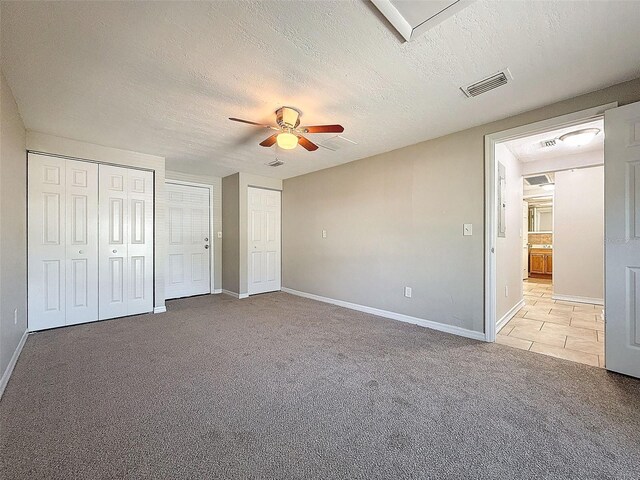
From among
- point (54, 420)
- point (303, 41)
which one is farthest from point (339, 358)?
point (303, 41)

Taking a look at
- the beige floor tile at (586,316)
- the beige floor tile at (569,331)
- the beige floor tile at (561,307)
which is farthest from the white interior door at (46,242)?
the beige floor tile at (561,307)

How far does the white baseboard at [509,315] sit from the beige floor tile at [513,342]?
0.67 ft

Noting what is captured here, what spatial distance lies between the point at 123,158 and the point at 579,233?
23.8 feet

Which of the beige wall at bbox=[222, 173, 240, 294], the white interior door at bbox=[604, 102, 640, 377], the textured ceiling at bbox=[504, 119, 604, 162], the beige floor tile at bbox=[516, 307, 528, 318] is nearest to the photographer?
the white interior door at bbox=[604, 102, 640, 377]

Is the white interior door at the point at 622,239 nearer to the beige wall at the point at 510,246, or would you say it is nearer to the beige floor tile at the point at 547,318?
the beige wall at the point at 510,246

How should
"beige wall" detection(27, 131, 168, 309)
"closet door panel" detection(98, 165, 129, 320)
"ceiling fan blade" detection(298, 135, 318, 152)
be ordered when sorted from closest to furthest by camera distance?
Answer: "ceiling fan blade" detection(298, 135, 318, 152) → "beige wall" detection(27, 131, 168, 309) → "closet door panel" detection(98, 165, 129, 320)

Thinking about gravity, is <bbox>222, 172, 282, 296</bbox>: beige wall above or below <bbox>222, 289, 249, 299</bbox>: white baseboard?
above

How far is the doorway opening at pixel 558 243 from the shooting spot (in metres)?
2.81

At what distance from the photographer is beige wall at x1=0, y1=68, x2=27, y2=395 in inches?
82.0

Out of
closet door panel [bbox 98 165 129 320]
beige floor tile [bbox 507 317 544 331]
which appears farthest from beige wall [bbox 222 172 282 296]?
beige floor tile [bbox 507 317 544 331]

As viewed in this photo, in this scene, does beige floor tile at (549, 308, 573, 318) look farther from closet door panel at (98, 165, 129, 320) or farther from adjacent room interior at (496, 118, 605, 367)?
closet door panel at (98, 165, 129, 320)

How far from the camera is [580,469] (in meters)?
1.27

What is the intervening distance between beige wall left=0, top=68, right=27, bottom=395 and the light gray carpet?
0.25 meters

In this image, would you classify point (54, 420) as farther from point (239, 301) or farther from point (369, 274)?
point (369, 274)
